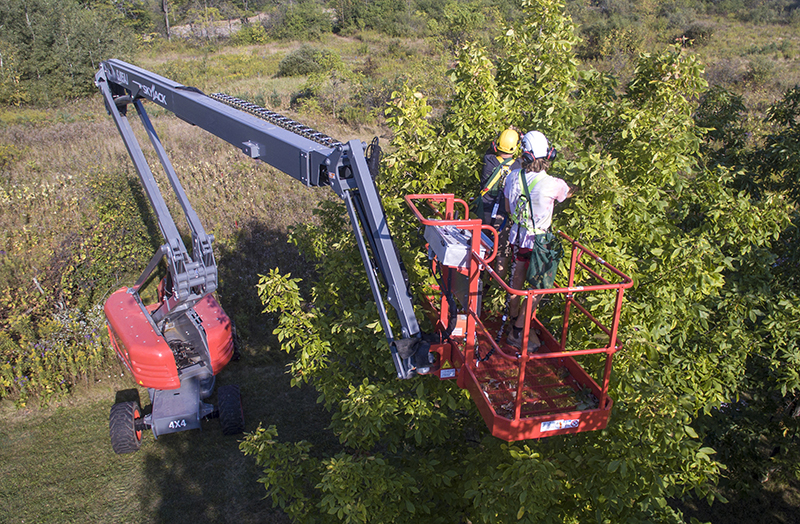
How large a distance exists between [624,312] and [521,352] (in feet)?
3.78

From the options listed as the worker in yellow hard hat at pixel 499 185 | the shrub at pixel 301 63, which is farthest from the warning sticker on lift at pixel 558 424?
the shrub at pixel 301 63

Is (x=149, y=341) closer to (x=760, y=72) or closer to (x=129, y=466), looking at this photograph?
(x=129, y=466)

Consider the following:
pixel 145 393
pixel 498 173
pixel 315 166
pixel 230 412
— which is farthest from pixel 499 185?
pixel 145 393

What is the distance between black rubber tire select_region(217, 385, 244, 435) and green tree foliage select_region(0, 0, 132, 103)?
25.1m

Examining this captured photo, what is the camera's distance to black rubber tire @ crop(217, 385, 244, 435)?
9.73 meters

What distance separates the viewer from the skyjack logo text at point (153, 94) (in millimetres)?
7784

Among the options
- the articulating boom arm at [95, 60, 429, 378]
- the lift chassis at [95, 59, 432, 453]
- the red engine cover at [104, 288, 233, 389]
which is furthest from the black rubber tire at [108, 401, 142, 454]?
the articulating boom arm at [95, 60, 429, 378]

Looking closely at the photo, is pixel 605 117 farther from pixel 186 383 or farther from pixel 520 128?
pixel 186 383

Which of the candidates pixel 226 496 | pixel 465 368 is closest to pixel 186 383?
pixel 226 496

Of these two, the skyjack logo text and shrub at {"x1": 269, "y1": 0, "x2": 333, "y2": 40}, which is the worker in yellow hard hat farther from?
shrub at {"x1": 269, "y1": 0, "x2": 333, "y2": 40}

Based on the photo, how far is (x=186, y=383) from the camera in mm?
10008

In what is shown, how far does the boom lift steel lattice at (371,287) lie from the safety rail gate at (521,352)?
0.05 ft

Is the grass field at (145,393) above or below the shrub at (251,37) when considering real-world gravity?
below

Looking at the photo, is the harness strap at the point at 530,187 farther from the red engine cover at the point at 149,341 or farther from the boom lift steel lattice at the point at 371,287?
the red engine cover at the point at 149,341
